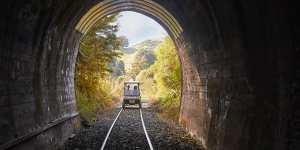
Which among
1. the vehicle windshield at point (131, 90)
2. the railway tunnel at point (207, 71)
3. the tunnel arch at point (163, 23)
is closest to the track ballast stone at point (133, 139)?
the railway tunnel at point (207, 71)

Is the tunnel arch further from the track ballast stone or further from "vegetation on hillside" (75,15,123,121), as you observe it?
"vegetation on hillside" (75,15,123,121)

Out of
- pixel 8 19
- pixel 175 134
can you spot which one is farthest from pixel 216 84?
pixel 8 19

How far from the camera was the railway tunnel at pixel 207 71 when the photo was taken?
518cm

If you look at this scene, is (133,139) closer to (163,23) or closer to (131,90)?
(163,23)

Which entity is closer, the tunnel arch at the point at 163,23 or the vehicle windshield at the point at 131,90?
the tunnel arch at the point at 163,23

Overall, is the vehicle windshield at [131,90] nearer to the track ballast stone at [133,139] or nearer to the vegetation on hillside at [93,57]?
the vegetation on hillside at [93,57]

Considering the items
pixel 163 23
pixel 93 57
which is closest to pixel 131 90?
pixel 93 57

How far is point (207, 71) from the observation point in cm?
1038

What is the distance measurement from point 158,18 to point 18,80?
32.0 ft

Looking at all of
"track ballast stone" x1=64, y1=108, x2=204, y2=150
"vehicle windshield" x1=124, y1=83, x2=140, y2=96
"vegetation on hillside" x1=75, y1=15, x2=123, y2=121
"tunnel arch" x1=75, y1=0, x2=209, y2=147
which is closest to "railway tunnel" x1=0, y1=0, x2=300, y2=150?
"tunnel arch" x1=75, y1=0, x2=209, y2=147

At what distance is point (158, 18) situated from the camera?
16.5 metres

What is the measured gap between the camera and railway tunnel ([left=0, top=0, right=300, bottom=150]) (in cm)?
518

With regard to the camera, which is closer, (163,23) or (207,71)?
(207,71)

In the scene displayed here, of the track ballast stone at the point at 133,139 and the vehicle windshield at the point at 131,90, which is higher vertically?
the vehicle windshield at the point at 131,90
